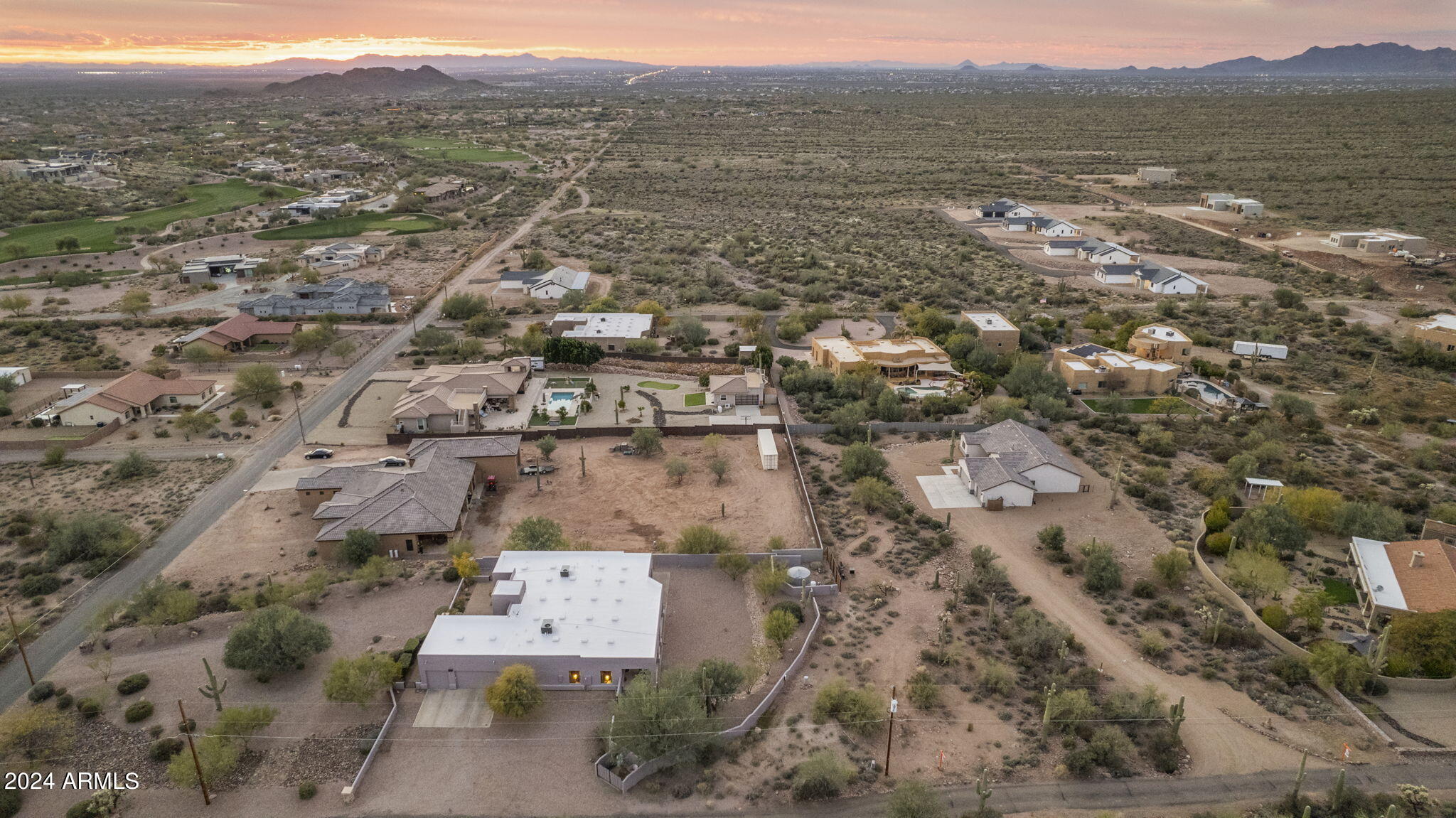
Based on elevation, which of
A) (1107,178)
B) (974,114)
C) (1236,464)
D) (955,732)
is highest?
(974,114)

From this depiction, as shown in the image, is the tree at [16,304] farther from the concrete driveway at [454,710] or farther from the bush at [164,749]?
the concrete driveway at [454,710]

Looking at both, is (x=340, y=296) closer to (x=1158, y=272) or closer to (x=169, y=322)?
(x=169, y=322)

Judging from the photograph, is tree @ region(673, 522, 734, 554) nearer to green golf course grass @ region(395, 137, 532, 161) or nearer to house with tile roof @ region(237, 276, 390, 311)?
house with tile roof @ region(237, 276, 390, 311)

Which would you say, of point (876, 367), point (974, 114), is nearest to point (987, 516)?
point (876, 367)

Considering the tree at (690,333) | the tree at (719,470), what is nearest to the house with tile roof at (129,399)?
the tree at (690,333)

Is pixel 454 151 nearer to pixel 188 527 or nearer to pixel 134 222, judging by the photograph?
pixel 134 222

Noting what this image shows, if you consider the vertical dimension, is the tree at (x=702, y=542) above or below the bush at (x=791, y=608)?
above
